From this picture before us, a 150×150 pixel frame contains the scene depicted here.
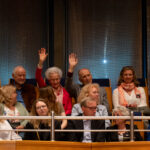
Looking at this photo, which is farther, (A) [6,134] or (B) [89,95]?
(B) [89,95]

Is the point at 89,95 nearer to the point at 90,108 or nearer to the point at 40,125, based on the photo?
the point at 90,108

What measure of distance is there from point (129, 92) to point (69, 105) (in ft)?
2.84

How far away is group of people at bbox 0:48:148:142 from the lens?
411 centimetres

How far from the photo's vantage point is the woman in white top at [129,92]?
212 inches

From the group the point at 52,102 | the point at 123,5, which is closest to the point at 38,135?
the point at 52,102

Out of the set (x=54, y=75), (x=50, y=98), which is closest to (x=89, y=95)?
(x=50, y=98)

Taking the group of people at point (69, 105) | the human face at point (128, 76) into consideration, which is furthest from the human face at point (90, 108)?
the human face at point (128, 76)

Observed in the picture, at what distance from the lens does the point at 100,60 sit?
6957 mm

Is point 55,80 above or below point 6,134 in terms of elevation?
above

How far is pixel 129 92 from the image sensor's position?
545 centimetres

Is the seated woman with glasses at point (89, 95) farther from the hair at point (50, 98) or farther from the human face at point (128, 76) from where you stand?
the human face at point (128, 76)

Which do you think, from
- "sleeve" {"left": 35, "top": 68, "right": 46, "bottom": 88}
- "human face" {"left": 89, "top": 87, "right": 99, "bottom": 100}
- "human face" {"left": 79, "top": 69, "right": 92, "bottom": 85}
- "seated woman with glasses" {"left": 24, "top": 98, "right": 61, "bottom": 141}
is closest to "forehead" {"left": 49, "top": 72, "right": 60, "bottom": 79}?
"sleeve" {"left": 35, "top": 68, "right": 46, "bottom": 88}

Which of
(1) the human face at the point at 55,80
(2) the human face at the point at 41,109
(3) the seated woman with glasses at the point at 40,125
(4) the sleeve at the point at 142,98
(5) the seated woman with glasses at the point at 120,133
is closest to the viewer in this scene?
(5) the seated woman with glasses at the point at 120,133

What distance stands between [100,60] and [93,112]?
2.86 m
